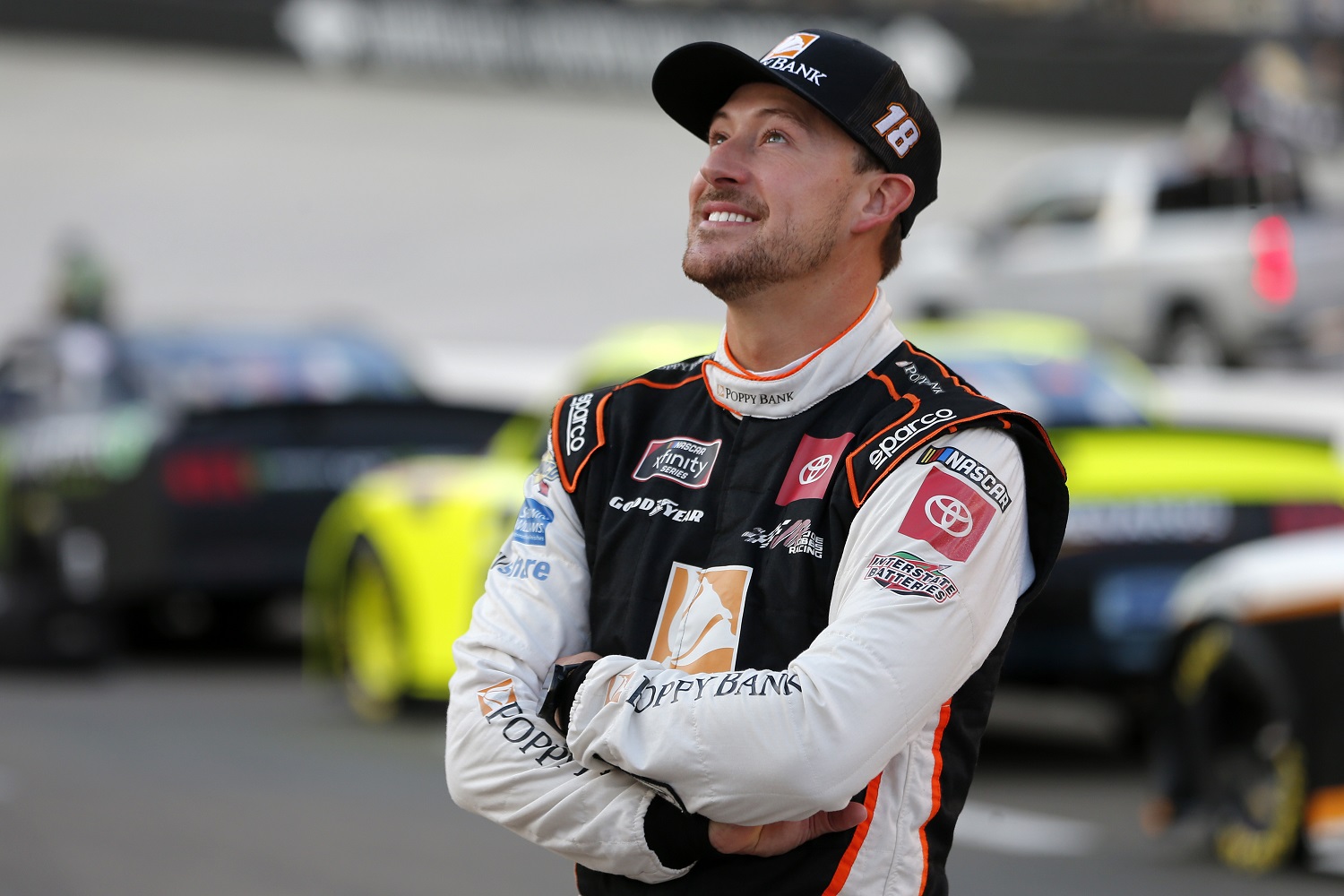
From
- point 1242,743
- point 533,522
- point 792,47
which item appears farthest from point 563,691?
point 1242,743

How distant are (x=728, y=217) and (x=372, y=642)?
6.48m

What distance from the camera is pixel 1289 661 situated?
5.96 metres

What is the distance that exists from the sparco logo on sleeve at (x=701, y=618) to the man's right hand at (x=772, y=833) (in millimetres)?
190

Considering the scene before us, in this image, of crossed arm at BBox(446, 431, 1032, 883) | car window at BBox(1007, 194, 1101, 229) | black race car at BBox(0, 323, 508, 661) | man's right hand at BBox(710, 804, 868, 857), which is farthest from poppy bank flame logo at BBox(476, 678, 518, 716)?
car window at BBox(1007, 194, 1101, 229)

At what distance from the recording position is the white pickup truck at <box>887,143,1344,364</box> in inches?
654

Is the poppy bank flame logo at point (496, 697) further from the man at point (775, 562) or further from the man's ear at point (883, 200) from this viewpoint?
the man's ear at point (883, 200)

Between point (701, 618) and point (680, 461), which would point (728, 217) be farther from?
point (701, 618)

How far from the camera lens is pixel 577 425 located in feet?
9.13

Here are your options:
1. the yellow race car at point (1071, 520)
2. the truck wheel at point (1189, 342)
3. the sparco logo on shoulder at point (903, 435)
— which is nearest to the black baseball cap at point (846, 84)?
the sparco logo on shoulder at point (903, 435)

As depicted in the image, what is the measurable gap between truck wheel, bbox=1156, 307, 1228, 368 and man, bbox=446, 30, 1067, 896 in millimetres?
14657

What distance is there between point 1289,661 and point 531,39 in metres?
24.7

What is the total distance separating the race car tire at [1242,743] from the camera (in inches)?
233

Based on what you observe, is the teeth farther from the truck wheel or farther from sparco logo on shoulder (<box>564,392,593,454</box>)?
the truck wheel

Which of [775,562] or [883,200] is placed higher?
[883,200]
